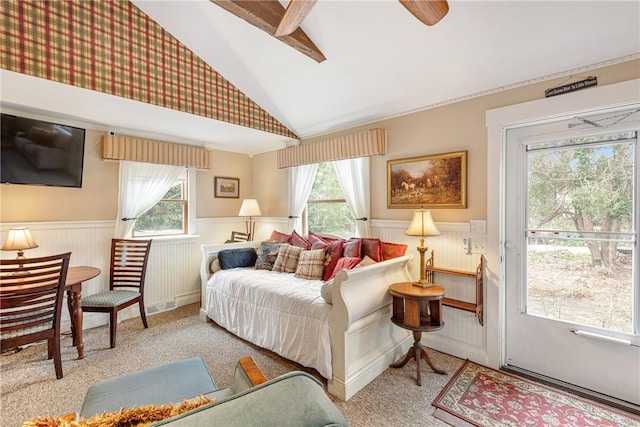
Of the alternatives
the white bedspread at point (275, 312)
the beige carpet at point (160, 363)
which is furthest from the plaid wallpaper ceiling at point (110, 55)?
the beige carpet at point (160, 363)

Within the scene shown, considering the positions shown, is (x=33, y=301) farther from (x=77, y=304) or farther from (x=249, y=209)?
(x=249, y=209)

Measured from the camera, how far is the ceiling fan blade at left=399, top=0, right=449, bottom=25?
146cm

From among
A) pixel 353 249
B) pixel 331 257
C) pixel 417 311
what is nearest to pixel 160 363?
pixel 331 257

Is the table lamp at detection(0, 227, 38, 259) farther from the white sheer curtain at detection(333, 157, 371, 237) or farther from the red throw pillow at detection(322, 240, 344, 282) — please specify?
the white sheer curtain at detection(333, 157, 371, 237)

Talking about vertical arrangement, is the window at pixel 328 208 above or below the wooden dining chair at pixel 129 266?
above

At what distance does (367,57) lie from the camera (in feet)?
8.18

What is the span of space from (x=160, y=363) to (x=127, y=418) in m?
2.02

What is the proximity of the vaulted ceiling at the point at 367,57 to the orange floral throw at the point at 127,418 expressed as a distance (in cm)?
251

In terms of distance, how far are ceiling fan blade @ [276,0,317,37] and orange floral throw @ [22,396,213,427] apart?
1.71 m

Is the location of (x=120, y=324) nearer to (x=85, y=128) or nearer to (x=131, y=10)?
(x=85, y=128)

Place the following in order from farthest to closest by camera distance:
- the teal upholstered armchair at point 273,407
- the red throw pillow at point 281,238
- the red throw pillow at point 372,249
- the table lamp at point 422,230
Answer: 1. the red throw pillow at point 281,238
2. the red throw pillow at point 372,249
3. the table lamp at point 422,230
4. the teal upholstered armchair at point 273,407

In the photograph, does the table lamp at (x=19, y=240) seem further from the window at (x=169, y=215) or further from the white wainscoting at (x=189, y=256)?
the window at (x=169, y=215)

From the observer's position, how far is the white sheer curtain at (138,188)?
11.3 feet

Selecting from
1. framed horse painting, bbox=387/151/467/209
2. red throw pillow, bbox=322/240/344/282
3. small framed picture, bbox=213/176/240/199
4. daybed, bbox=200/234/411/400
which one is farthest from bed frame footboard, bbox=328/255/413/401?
small framed picture, bbox=213/176/240/199
